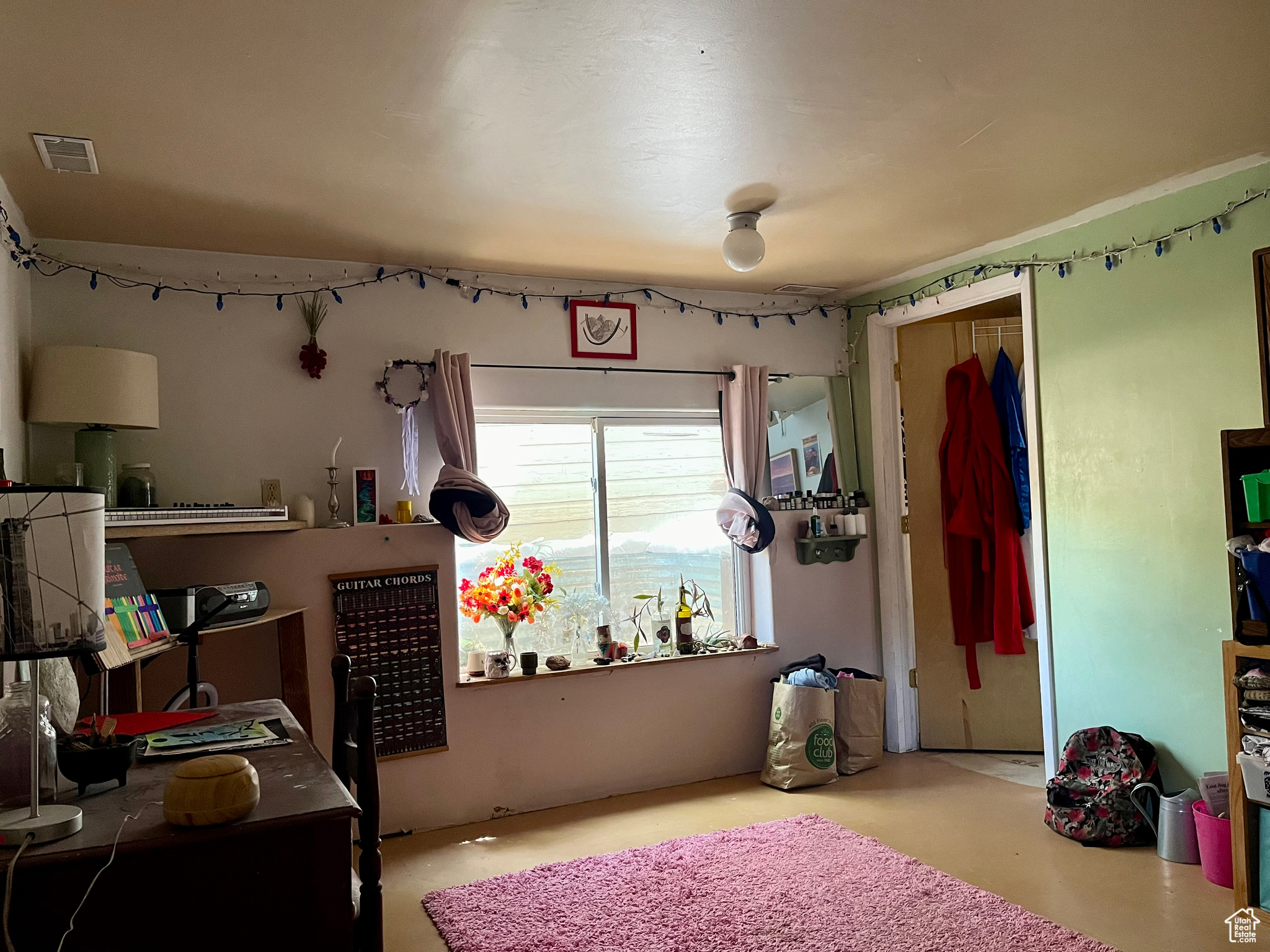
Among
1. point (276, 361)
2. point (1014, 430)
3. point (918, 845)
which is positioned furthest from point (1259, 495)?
point (276, 361)

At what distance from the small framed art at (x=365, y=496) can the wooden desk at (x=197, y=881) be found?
233 cm

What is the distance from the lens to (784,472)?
16.2ft

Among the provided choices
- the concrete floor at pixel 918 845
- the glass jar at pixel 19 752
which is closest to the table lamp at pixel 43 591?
the glass jar at pixel 19 752

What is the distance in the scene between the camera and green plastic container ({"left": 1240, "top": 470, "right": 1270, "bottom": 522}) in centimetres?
285

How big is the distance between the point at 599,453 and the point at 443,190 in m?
1.72

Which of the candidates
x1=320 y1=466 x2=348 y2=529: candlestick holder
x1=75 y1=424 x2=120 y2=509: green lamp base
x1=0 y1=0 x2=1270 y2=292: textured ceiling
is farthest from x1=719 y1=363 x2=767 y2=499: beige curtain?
x1=75 y1=424 x2=120 y2=509: green lamp base

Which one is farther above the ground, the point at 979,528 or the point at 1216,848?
the point at 979,528

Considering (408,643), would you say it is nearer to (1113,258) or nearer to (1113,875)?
(1113,875)

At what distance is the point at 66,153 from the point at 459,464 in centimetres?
181

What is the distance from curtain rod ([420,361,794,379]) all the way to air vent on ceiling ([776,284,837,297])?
17.1 inches

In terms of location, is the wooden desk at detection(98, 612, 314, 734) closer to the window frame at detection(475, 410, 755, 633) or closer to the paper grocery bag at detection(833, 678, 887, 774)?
the window frame at detection(475, 410, 755, 633)

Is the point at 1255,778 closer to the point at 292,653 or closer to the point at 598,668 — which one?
the point at 598,668

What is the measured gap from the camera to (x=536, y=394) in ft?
14.2

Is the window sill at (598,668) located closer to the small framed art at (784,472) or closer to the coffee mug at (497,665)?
the coffee mug at (497,665)
